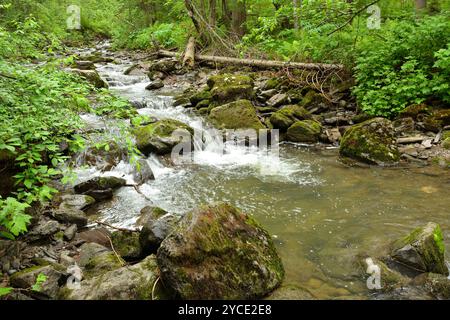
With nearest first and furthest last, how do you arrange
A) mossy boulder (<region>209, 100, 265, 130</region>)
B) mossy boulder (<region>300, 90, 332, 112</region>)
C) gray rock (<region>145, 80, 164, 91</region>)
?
mossy boulder (<region>209, 100, 265, 130</region>), mossy boulder (<region>300, 90, 332, 112</region>), gray rock (<region>145, 80, 164, 91</region>)

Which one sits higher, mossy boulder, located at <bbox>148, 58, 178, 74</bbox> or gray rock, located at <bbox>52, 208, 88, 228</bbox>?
mossy boulder, located at <bbox>148, 58, 178, 74</bbox>

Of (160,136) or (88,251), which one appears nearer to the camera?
(88,251)

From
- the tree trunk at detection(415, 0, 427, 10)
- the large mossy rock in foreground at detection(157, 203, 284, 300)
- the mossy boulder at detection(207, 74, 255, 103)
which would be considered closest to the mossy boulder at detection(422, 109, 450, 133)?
the mossy boulder at detection(207, 74, 255, 103)

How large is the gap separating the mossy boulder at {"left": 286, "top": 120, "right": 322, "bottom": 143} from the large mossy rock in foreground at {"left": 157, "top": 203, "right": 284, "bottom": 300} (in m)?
5.81

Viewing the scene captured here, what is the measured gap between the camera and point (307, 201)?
6371mm

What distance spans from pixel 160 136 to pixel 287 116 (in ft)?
12.0

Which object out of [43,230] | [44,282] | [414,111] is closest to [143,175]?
[43,230]

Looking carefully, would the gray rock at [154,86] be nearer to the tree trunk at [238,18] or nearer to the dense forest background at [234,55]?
the dense forest background at [234,55]

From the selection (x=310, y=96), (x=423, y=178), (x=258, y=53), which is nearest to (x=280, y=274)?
(x=423, y=178)

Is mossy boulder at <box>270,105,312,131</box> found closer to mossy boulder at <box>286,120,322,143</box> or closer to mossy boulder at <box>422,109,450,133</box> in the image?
mossy boulder at <box>286,120,322,143</box>

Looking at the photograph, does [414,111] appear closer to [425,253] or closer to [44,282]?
[425,253]

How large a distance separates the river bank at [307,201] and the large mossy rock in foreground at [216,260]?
16.6 inches

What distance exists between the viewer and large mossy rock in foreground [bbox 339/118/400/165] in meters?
7.85

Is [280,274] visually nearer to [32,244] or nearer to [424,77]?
[32,244]
